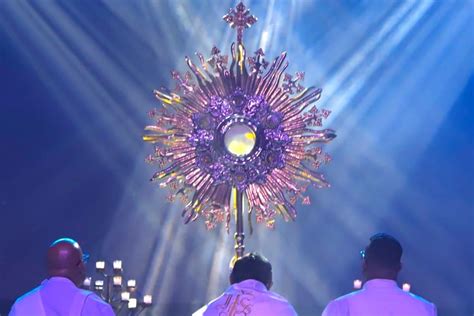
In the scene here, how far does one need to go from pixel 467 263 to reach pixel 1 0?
6.27m

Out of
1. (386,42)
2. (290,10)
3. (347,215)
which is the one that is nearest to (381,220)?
(347,215)

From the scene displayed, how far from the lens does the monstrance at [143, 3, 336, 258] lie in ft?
15.1

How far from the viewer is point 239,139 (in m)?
4.56

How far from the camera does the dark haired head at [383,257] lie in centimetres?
315

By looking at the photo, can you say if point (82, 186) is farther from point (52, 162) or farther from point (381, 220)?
point (381, 220)

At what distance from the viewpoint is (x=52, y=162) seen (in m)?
9.24

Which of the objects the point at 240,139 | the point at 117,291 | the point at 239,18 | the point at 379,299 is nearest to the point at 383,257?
the point at 379,299

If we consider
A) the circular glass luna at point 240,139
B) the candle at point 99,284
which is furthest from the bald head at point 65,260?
the candle at point 99,284

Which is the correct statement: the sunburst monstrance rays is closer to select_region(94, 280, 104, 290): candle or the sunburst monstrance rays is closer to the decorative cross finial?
the decorative cross finial

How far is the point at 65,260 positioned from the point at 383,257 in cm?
138

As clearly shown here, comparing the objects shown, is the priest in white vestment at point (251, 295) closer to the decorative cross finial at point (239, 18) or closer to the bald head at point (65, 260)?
the bald head at point (65, 260)

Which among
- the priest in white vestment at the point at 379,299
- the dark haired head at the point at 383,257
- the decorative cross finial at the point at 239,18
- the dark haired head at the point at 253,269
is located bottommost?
the priest in white vestment at the point at 379,299

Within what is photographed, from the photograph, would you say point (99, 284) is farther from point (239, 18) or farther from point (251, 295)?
point (251, 295)

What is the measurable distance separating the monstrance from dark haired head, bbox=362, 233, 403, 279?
1464 millimetres
